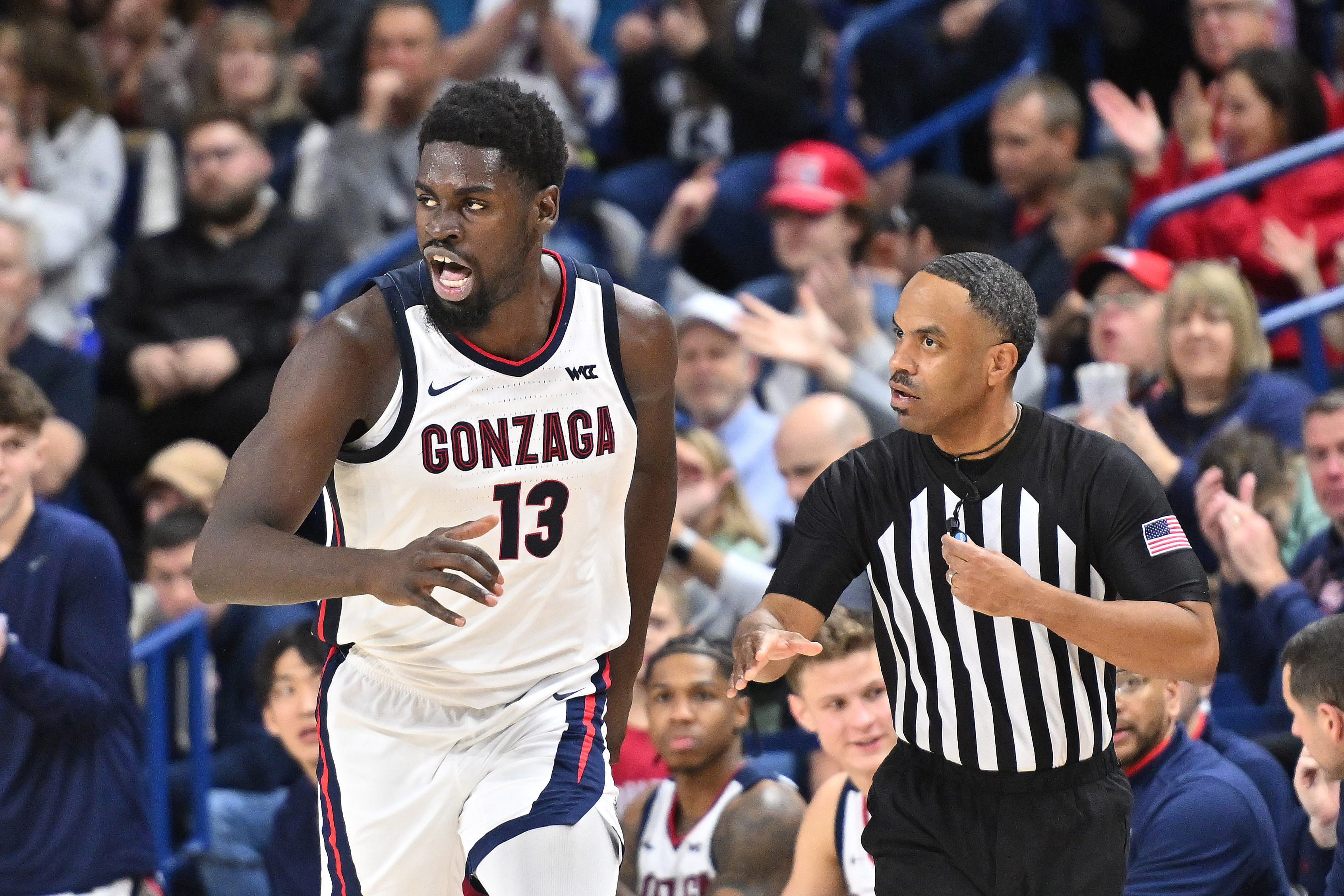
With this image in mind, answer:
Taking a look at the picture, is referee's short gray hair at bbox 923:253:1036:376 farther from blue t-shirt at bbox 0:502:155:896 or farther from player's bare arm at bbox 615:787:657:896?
blue t-shirt at bbox 0:502:155:896

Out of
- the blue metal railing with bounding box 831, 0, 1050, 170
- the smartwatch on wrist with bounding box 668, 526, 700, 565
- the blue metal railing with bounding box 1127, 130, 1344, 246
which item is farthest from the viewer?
the blue metal railing with bounding box 831, 0, 1050, 170

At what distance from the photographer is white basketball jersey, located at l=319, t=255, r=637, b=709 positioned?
350 cm

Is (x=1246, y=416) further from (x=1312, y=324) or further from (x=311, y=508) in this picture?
(x=311, y=508)

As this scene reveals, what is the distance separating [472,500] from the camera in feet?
11.6

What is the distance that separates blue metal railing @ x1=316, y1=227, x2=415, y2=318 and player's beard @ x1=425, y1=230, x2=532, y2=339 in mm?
4253

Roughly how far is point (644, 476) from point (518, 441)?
17.0 inches

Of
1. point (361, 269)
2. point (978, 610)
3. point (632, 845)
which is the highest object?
point (361, 269)

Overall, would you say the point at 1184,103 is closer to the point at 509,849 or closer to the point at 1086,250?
the point at 1086,250

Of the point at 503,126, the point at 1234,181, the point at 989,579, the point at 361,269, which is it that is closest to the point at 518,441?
the point at 503,126

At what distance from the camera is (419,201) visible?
11.4 ft

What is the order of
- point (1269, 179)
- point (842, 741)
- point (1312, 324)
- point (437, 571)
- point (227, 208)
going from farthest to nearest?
point (227, 208)
point (1269, 179)
point (1312, 324)
point (842, 741)
point (437, 571)

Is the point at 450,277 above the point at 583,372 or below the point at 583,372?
above

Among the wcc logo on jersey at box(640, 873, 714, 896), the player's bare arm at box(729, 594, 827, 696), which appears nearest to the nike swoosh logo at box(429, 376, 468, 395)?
the player's bare arm at box(729, 594, 827, 696)

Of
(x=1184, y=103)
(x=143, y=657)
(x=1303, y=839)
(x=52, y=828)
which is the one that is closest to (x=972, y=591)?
(x=1303, y=839)
